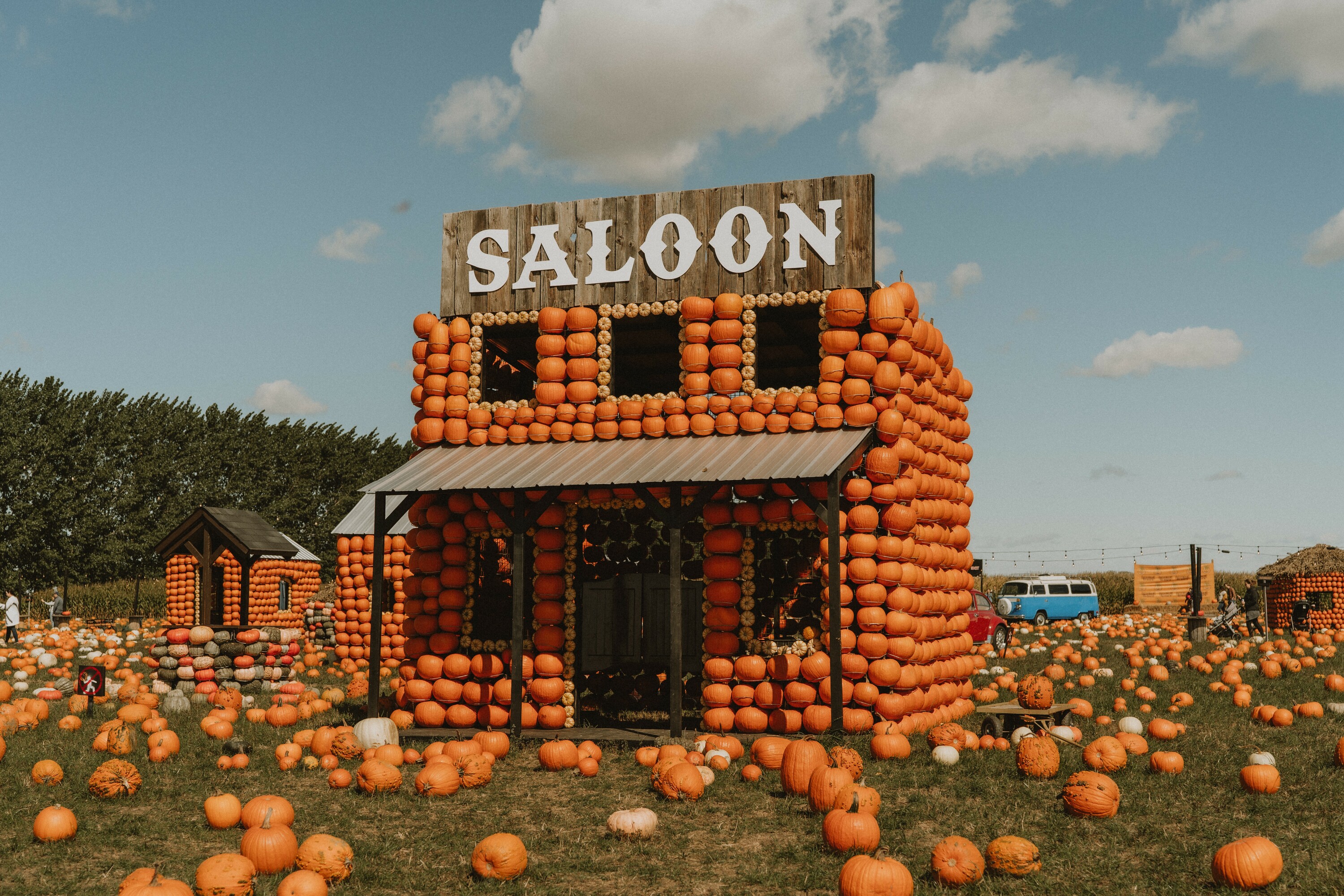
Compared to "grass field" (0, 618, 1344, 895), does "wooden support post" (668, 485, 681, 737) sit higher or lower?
higher

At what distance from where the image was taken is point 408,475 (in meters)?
14.8

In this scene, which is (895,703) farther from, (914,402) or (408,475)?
(408,475)

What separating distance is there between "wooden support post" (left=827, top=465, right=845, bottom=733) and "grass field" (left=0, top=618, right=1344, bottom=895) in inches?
18.1

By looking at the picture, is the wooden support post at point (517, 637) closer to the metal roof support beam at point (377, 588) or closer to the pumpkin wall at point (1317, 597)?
the metal roof support beam at point (377, 588)

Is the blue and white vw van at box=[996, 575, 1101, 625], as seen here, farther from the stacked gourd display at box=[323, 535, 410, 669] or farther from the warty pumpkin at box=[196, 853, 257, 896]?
the warty pumpkin at box=[196, 853, 257, 896]

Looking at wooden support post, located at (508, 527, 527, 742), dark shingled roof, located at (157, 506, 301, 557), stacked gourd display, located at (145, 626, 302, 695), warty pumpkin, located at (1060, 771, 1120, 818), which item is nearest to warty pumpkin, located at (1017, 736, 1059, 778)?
warty pumpkin, located at (1060, 771, 1120, 818)

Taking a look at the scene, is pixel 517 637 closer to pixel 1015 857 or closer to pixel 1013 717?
pixel 1013 717

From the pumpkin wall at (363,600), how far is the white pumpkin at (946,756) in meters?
15.6

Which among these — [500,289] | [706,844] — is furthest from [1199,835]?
[500,289]

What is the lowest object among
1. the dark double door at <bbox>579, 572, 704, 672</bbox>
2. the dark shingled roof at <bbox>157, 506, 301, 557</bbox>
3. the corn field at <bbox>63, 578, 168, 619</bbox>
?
the corn field at <bbox>63, 578, 168, 619</bbox>

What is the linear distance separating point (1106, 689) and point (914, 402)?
648 centimetres

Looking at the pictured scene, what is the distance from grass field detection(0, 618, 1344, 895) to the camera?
7379mm

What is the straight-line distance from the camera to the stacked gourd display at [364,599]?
24.9m

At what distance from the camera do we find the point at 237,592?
37719mm
